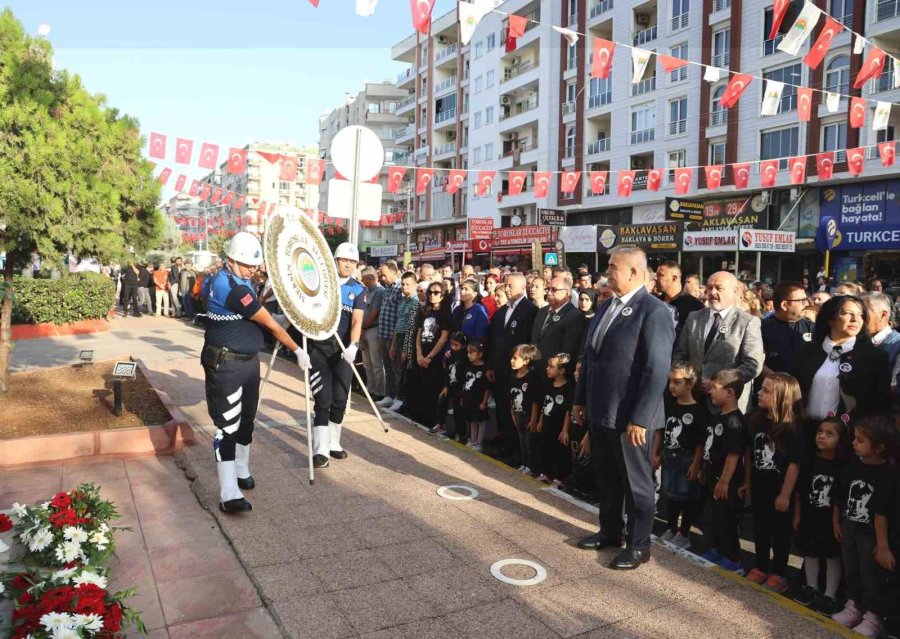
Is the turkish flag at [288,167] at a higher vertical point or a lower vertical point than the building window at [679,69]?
lower

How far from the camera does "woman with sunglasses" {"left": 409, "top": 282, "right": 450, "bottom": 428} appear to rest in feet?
25.9

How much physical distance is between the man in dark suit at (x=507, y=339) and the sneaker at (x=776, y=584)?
307cm

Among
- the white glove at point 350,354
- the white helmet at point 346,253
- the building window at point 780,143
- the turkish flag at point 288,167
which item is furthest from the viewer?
the building window at point 780,143

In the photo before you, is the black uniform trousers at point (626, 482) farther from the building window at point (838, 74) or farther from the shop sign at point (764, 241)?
the building window at point (838, 74)

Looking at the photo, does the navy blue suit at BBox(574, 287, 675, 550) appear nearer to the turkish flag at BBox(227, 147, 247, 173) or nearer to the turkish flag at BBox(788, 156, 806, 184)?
the turkish flag at BBox(227, 147, 247, 173)

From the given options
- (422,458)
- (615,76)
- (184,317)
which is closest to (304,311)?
(422,458)

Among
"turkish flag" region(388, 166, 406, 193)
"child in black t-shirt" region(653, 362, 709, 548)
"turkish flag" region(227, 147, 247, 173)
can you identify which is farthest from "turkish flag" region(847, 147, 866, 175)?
"child in black t-shirt" region(653, 362, 709, 548)

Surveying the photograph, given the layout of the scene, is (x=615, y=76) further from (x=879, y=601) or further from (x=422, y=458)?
(x=879, y=601)

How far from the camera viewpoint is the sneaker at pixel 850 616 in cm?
365

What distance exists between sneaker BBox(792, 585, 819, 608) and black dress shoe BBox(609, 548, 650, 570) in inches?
35.1

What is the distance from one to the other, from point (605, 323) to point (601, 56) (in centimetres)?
1121

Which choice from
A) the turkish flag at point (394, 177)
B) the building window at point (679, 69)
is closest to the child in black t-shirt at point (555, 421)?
the turkish flag at point (394, 177)

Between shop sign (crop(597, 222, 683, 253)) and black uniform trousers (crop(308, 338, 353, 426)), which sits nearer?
black uniform trousers (crop(308, 338, 353, 426))

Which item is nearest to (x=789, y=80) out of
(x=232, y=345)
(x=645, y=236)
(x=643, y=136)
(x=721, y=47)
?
(x=721, y=47)
